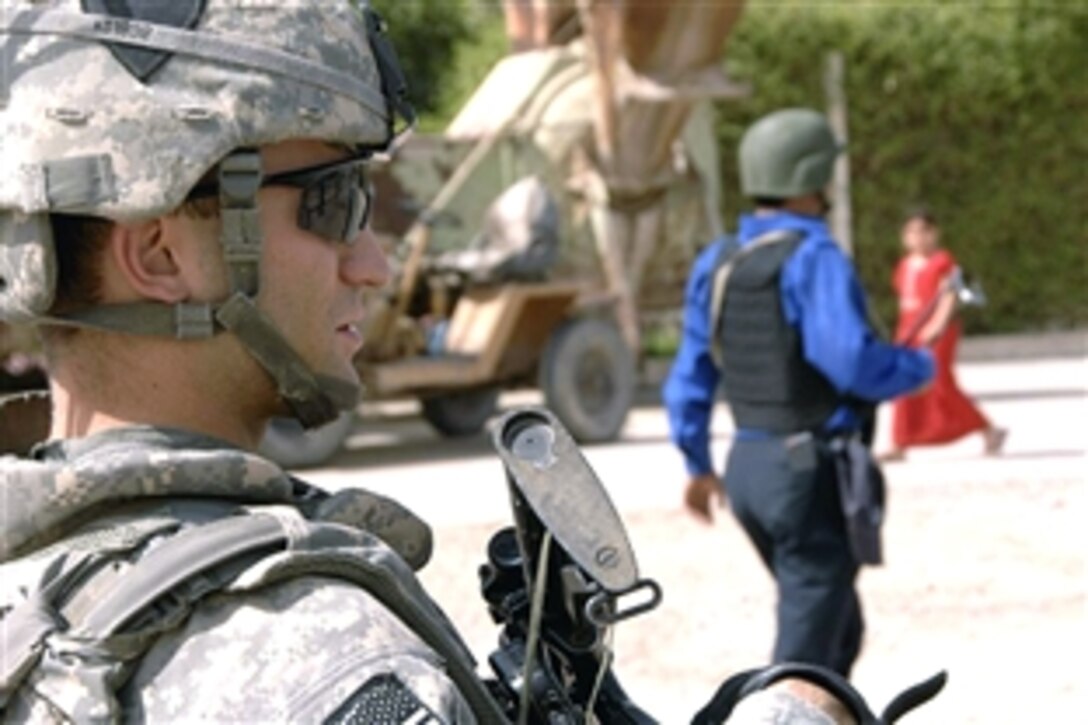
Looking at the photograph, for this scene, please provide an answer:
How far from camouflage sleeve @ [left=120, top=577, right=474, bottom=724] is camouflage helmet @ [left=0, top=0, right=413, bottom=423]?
312 millimetres

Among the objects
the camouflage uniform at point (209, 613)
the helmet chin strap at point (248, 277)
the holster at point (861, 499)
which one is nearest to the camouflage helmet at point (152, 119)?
the helmet chin strap at point (248, 277)

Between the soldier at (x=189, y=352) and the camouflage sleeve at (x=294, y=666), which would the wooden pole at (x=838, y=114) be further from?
the camouflage sleeve at (x=294, y=666)

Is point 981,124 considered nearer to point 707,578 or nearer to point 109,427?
point 707,578

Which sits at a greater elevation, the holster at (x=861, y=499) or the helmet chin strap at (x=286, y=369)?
the helmet chin strap at (x=286, y=369)

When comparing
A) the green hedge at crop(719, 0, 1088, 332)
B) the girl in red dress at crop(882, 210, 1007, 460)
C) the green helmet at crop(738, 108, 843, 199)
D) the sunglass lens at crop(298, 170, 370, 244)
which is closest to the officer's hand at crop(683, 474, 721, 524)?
the green helmet at crop(738, 108, 843, 199)

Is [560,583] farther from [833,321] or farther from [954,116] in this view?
[954,116]

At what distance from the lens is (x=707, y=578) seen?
8.72m

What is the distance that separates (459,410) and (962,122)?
7.73 m

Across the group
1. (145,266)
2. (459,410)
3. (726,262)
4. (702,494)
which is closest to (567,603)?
(145,266)

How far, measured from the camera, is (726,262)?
598cm

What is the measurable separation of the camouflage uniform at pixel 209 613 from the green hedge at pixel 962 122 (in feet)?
58.5

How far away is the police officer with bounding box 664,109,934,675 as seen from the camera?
5.69m

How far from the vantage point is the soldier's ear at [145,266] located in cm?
197

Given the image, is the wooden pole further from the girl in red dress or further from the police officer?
the police officer
